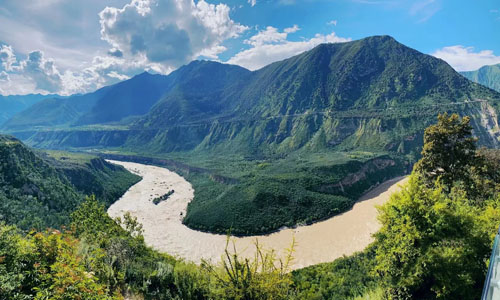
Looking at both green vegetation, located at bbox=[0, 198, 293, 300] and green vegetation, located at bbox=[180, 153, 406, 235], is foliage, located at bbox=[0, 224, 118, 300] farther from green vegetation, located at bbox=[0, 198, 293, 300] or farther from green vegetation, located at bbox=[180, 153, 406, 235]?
green vegetation, located at bbox=[180, 153, 406, 235]

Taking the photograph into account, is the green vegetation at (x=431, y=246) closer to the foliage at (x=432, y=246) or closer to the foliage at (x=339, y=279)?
the foliage at (x=432, y=246)

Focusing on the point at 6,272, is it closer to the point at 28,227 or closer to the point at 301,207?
the point at 28,227

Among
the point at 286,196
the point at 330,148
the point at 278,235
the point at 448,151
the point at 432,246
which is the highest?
the point at 448,151

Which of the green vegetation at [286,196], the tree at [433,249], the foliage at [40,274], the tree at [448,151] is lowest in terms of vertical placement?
the green vegetation at [286,196]

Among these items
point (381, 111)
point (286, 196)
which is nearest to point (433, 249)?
point (286, 196)

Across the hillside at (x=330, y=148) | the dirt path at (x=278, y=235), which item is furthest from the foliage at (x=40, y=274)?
the hillside at (x=330, y=148)

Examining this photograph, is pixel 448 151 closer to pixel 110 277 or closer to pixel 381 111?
pixel 110 277

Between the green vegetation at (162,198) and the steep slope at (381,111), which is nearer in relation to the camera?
the green vegetation at (162,198)

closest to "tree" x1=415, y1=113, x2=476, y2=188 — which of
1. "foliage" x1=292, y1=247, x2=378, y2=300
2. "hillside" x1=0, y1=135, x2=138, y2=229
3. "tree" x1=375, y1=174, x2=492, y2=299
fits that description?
"tree" x1=375, y1=174, x2=492, y2=299
